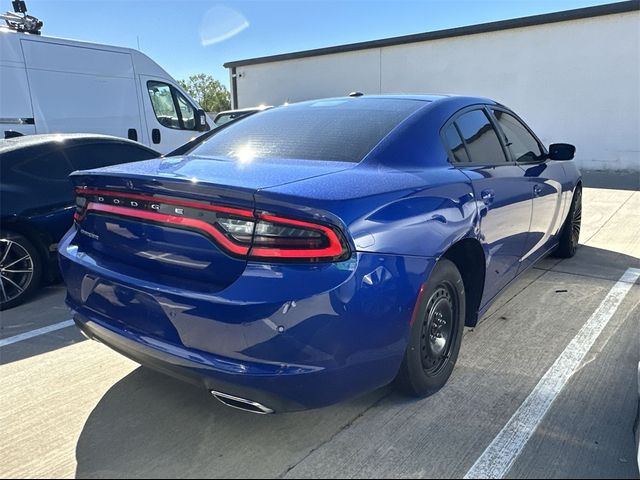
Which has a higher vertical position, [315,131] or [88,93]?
[88,93]

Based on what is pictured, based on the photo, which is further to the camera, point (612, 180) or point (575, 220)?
point (612, 180)

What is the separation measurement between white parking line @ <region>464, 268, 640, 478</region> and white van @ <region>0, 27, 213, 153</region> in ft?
22.9

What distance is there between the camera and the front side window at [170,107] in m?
8.59

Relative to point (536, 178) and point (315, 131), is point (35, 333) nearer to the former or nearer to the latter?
point (315, 131)

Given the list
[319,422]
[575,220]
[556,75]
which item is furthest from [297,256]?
[556,75]

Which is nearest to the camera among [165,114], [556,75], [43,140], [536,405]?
[536,405]

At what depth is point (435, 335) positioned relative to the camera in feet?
8.95

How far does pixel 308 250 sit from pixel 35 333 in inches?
108

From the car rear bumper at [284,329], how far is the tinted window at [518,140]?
76.8 inches

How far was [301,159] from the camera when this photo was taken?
8.51 feet

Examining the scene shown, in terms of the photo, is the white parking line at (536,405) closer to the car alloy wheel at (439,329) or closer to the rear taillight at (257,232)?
the car alloy wheel at (439,329)

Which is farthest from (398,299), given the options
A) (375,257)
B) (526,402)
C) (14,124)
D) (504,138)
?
(14,124)

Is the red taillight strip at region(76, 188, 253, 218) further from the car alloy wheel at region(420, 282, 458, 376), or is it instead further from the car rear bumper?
the car alloy wheel at region(420, 282, 458, 376)

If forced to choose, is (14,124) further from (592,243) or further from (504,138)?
(592,243)
